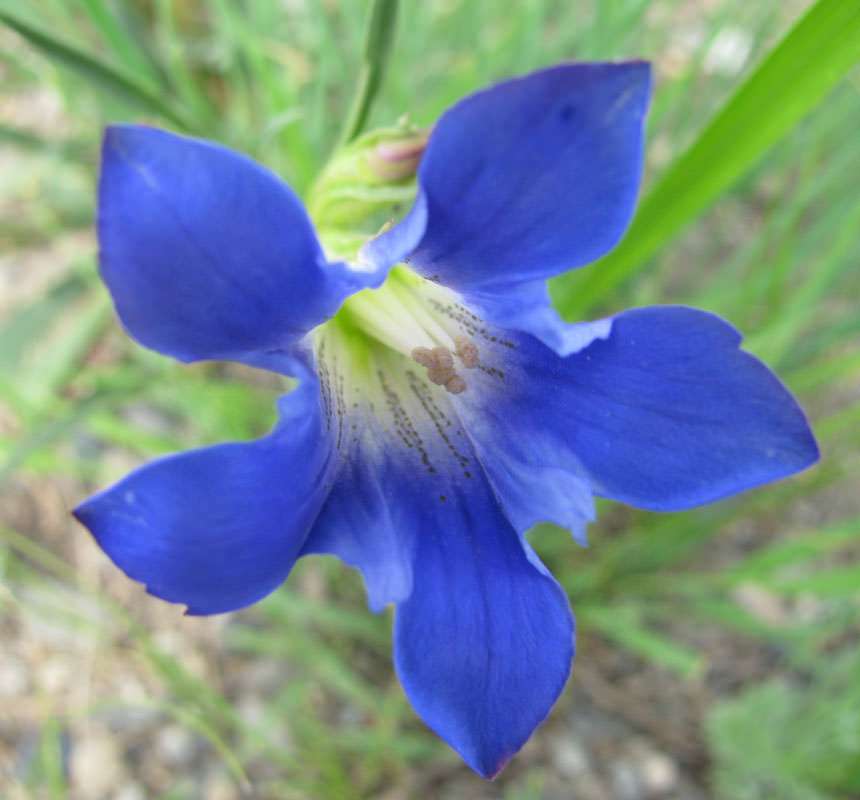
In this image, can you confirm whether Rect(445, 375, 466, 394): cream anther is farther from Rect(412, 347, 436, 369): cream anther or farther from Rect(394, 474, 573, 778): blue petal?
Rect(394, 474, 573, 778): blue petal

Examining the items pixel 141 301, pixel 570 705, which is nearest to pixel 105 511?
pixel 141 301

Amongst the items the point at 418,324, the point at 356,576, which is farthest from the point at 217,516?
the point at 356,576

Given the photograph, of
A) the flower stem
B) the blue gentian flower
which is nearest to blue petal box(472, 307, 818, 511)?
the blue gentian flower

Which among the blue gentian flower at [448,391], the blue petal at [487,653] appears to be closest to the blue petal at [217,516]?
the blue gentian flower at [448,391]

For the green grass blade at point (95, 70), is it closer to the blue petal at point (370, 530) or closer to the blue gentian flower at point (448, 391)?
the blue gentian flower at point (448, 391)

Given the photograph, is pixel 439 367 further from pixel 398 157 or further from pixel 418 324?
pixel 398 157

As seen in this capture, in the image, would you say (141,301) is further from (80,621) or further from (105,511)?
(80,621)
